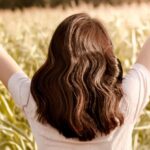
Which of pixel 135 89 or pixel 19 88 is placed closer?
pixel 135 89

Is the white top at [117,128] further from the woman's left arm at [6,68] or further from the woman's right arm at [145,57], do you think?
the woman's left arm at [6,68]

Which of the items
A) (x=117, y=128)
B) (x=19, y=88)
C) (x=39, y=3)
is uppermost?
(x=19, y=88)

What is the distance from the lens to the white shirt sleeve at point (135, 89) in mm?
2645

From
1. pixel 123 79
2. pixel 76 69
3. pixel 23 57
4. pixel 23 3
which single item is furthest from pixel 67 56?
pixel 23 3

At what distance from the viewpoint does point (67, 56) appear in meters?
2.67

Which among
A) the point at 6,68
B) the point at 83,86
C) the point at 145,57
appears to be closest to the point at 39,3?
the point at 6,68

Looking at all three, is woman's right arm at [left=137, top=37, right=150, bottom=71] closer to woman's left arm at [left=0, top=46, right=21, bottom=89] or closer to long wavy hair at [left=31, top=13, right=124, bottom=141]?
long wavy hair at [left=31, top=13, right=124, bottom=141]

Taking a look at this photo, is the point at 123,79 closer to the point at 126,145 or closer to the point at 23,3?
the point at 126,145

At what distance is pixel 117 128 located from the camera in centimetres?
268

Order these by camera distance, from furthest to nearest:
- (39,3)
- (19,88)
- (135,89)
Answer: (39,3), (19,88), (135,89)

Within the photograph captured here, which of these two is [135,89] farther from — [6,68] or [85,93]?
[6,68]

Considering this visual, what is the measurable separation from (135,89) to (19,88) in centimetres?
44

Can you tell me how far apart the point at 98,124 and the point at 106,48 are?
0.90 ft

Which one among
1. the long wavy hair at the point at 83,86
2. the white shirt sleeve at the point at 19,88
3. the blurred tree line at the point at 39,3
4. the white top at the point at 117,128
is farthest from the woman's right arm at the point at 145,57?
the blurred tree line at the point at 39,3
